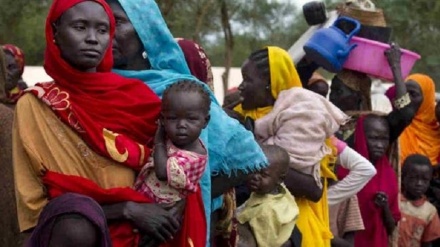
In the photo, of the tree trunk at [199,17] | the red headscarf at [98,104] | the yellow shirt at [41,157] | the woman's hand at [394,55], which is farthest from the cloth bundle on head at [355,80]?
the tree trunk at [199,17]

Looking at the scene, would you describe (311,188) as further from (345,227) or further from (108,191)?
(108,191)

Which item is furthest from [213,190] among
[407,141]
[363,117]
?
[407,141]

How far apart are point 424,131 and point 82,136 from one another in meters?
5.18

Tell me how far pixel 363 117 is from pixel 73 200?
11.6 ft

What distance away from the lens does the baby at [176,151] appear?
3473 mm

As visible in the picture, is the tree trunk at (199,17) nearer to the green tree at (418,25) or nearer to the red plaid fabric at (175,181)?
the green tree at (418,25)

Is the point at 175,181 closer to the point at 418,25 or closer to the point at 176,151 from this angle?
the point at 176,151

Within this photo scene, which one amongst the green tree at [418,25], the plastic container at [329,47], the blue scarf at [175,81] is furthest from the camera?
the green tree at [418,25]

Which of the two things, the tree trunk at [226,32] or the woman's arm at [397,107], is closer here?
the woman's arm at [397,107]

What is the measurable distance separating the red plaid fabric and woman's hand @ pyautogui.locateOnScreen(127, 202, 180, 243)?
0.07 metres

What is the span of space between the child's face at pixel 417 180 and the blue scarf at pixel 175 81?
3.64m

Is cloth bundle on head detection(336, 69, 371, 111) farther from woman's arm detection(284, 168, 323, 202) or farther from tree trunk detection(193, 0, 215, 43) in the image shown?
tree trunk detection(193, 0, 215, 43)

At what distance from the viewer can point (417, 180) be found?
736cm

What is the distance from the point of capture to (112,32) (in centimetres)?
358
